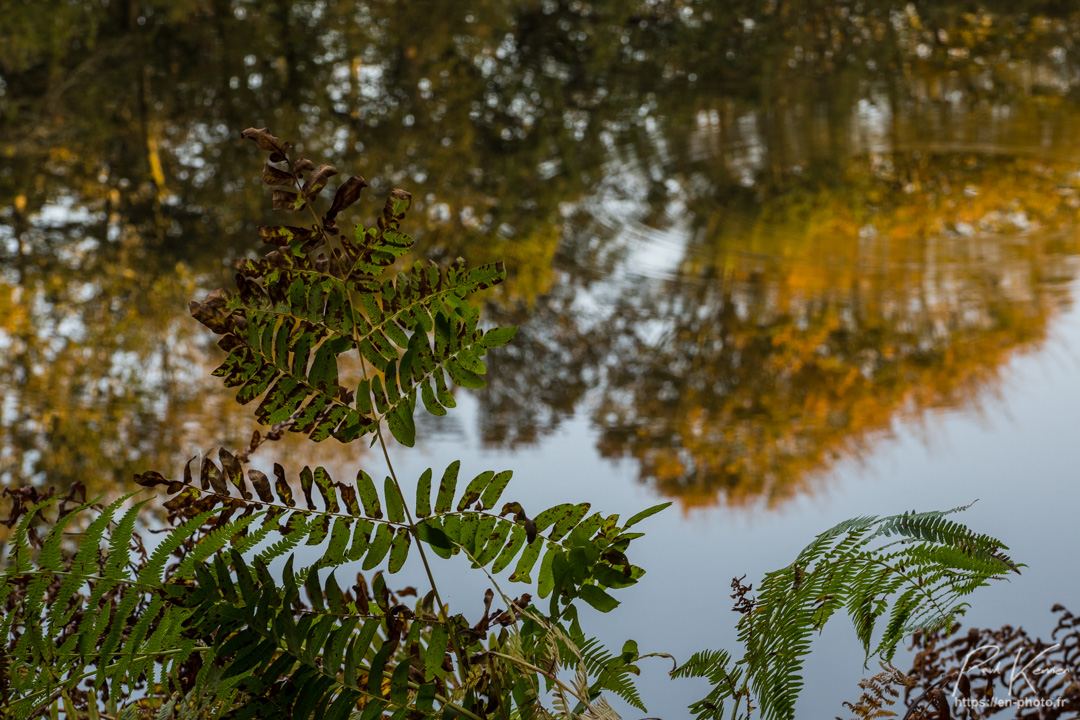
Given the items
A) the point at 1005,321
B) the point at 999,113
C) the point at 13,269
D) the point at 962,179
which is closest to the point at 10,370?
the point at 13,269

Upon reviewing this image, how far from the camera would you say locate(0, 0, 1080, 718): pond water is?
1.39 meters

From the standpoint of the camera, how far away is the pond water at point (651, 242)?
4.55ft

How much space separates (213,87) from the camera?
3010 mm

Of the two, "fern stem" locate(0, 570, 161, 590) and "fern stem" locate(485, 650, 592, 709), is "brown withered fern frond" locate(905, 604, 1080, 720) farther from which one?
"fern stem" locate(0, 570, 161, 590)

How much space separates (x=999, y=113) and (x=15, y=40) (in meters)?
3.22

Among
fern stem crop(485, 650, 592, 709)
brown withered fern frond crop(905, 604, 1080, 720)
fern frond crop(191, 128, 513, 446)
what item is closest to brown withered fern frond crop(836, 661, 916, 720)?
brown withered fern frond crop(905, 604, 1080, 720)

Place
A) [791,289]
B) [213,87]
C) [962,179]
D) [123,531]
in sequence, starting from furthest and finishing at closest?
[213,87]
[962,179]
[791,289]
[123,531]

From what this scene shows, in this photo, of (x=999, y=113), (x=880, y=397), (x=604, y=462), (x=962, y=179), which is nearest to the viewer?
(x=604, y=462)

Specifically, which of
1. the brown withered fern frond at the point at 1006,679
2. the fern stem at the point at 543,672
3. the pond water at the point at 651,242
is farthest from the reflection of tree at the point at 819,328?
the fern stem at the point at 543,672

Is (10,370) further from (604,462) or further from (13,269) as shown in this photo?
(604,462)

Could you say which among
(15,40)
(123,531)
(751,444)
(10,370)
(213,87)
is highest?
(15,40)

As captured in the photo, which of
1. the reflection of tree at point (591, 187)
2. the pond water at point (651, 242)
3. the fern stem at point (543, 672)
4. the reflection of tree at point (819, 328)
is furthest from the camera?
the reflection of tree at point (591, 187)

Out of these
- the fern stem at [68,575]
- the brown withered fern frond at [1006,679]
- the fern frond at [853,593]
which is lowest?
the brown withered fern frond at [1006,679]

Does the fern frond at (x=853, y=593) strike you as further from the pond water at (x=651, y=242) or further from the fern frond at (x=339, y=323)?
the pond water at (x=651, y=242)
